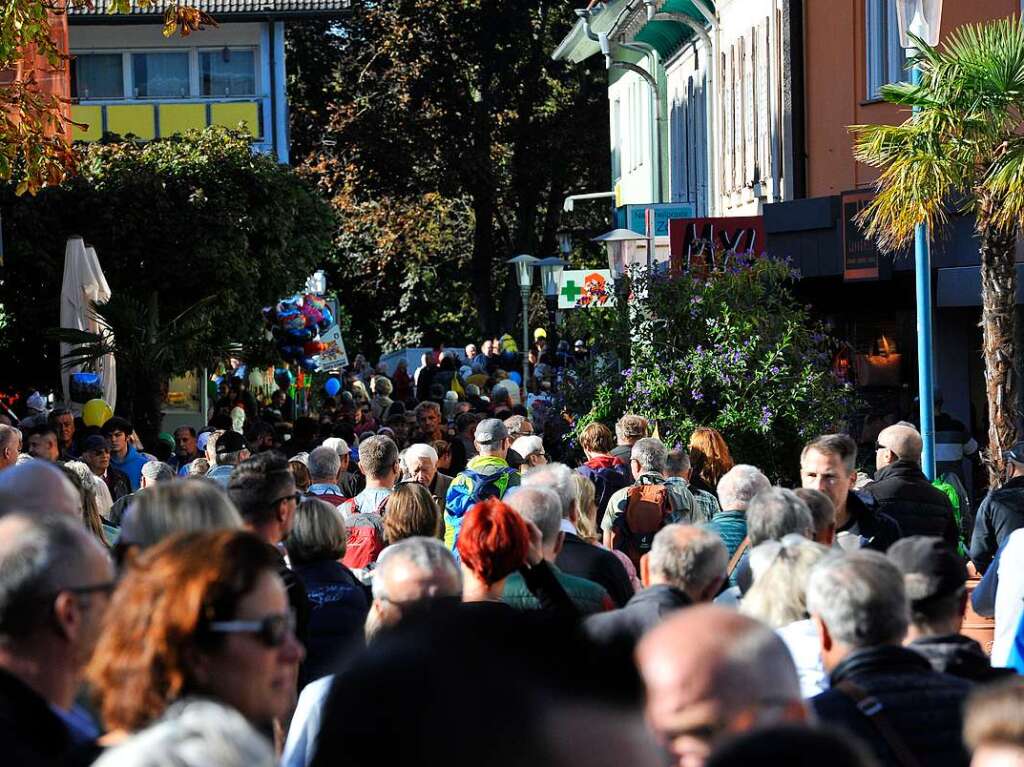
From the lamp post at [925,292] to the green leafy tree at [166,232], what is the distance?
13152 mm

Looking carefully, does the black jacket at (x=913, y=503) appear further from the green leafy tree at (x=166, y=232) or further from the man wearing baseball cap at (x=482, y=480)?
the green leafy tree at (x=166, y=232)

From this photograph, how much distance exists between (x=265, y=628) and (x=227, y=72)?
3896cm

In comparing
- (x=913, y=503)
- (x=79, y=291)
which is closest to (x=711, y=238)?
(x=79, y=291)

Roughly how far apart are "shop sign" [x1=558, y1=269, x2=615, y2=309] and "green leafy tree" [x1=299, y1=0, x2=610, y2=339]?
48.6ft

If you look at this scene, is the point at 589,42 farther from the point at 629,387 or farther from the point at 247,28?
the point at 629,387

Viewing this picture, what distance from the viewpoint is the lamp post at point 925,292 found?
11789mm

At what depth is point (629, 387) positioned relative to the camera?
14969mm

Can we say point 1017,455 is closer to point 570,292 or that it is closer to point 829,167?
point 829,167

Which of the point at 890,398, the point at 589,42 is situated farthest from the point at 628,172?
the point at 890,398

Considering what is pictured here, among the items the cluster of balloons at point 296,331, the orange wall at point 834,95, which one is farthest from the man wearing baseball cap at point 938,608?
the cluster of balloons at point 296,331

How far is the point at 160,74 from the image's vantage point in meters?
41.2

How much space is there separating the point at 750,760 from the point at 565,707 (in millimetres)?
219

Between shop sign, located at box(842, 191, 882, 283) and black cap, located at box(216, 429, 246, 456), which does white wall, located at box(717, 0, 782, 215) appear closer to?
shop sign, located at box(842, 191, 882, 283)

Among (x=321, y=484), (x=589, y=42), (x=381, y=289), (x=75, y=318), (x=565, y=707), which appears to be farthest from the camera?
(x=381, y=289)
